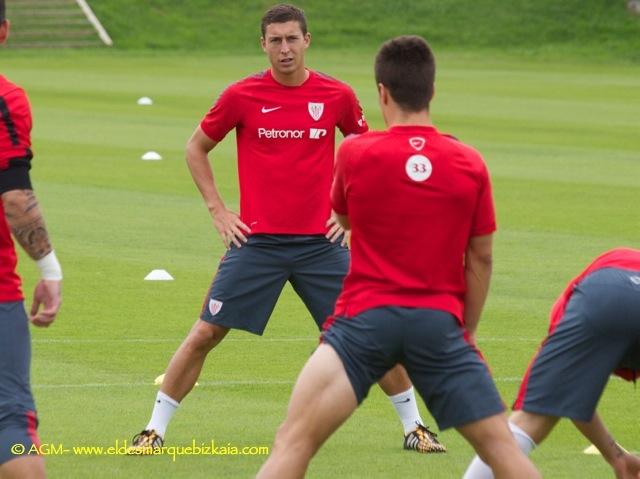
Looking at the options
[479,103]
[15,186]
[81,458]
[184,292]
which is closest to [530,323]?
[184,292]

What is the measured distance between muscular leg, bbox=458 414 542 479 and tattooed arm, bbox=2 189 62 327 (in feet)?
5.42

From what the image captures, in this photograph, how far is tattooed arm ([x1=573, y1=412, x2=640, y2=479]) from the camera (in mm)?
7531

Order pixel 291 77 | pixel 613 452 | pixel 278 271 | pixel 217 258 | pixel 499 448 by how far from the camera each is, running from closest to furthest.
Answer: pixel 499 448, pixel 613 452, pixel 278 271, pixel 291 77, pixel 217 258

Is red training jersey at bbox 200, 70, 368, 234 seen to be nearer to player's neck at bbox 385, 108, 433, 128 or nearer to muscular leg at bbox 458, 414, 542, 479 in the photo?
player's neck at bbox 385, 108, 433, 128

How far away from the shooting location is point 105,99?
3300cm

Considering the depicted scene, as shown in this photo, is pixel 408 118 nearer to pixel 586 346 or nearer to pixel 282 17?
pixel 586 346

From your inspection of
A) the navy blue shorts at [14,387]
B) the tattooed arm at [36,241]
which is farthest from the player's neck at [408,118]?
the navy blue shorts at [14,387]

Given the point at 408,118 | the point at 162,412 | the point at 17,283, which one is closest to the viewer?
the point at 408,118

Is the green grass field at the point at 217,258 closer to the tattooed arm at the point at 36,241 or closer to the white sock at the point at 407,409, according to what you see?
the white sock at the point at 407,409

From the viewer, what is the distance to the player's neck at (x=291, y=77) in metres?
9.24

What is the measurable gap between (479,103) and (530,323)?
20261 millimetres

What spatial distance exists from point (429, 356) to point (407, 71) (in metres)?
1.07

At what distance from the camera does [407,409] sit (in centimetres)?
904

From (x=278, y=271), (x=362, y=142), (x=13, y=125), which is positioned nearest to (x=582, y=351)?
(x=362, y=142)
